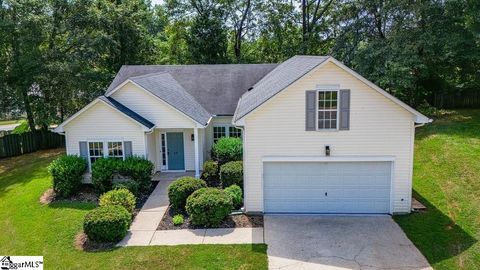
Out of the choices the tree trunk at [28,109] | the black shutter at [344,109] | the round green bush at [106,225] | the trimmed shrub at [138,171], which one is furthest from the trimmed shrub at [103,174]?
the tree trunk at [28,109]

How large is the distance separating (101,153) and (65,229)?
4.84m

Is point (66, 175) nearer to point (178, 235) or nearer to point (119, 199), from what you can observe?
point (119, 199)

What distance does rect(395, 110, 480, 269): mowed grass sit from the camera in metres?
10.9

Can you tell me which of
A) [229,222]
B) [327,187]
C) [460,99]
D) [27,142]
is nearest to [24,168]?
[27,142]

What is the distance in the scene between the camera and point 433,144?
19.7 meters

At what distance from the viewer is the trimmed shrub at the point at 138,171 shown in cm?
1595

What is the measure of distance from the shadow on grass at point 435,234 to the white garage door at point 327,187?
1.16 m

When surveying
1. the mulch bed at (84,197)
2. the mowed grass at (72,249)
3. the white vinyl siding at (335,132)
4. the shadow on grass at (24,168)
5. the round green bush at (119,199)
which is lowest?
the mowed grass at (72,249)

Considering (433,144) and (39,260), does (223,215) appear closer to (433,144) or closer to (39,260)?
(39,260)

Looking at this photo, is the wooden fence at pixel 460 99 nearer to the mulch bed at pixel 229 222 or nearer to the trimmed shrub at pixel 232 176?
the trimmed shrub at pixel 232 176

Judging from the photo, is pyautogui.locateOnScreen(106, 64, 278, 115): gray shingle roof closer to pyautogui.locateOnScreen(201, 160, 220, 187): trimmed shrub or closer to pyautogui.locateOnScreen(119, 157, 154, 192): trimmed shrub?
pyautogui.locateOnScreen(201, 160, 220, 187): trimmed shrub

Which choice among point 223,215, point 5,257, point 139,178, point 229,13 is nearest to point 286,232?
point 223,215

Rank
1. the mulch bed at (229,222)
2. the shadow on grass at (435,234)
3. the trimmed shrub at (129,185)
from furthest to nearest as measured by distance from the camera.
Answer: the trimmed shrub at (129,185) < the mulch bed at (229,222) < the shadow on grass at (435,234)

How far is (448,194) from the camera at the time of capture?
14.8 m
